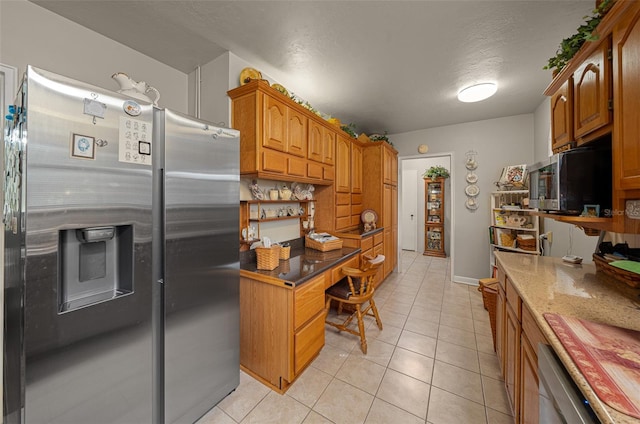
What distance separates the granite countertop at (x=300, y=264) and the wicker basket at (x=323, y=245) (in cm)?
4

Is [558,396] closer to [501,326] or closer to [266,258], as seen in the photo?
[501,326]

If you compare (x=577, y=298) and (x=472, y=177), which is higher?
(x=472, y=177)

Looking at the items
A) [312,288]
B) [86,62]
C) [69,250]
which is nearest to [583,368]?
[312,288]

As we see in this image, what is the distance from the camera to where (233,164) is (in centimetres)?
154

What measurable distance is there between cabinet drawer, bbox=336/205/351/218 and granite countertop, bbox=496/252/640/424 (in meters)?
1.75

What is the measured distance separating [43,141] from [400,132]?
436 centimetres

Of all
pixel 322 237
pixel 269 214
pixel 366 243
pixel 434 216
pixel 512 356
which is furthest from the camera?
pixel 434 216

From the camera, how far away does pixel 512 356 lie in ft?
4.42

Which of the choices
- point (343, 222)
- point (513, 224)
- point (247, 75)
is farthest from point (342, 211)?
point (513, 224)

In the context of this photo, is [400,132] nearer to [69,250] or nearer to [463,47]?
[463,47]

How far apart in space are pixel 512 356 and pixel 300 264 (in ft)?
4.97

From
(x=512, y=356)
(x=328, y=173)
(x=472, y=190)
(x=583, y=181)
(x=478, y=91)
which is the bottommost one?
(x=512, y=356)

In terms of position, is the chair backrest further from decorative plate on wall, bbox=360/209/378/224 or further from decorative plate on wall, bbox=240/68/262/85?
decorative plate on wall, bbox=240/68/262/85

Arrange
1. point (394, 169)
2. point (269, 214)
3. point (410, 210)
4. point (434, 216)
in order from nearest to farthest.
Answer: point (269, 214) → point (394, 169) → point (434, 216) → point (410, 210)
